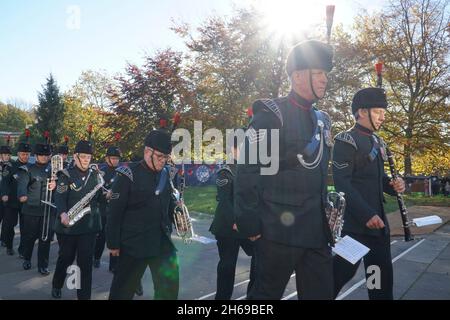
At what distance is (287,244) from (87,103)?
1815 inches

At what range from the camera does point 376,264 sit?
13.4 ft

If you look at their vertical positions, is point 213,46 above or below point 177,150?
above

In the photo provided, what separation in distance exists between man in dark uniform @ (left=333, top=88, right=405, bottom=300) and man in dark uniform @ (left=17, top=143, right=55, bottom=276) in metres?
5.10

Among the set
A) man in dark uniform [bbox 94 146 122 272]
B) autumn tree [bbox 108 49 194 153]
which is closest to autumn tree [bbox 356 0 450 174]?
autumn tree [bbox 108 49 194 153]

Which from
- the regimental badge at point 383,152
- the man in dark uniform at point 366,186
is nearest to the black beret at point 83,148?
the man in dark uniform at point 366,186

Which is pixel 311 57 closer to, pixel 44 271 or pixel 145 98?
pixel 44 271

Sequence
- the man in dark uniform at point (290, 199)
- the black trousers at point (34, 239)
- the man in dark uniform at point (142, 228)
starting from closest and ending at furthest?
the man in dark uniform at point (290, 199) < the man in dark uniform at point (142, 228) < the black trousers at point (34, 239)

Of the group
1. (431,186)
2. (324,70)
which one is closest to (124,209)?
(324,70)

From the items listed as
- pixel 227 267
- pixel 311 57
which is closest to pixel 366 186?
pixel 311 57

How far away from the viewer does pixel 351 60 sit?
2052cm

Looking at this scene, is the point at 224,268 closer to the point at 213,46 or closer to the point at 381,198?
the point at 381,198

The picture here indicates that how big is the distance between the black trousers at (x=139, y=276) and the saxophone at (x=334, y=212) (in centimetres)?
174

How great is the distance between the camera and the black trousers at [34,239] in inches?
282

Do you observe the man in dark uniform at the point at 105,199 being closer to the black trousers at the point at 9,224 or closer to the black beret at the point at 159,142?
the black trousers at the point at 9,224
